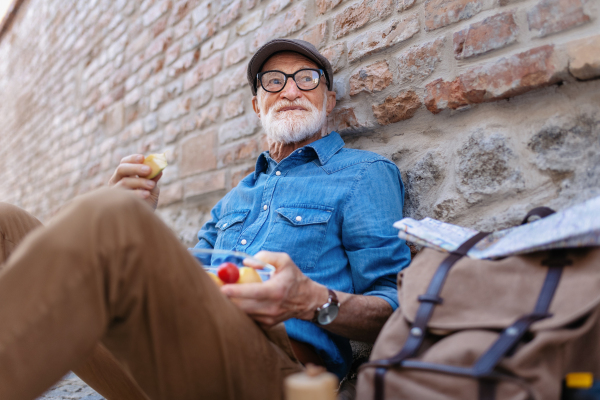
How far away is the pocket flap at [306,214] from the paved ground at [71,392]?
1.06m

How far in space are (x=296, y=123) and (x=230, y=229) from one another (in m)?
0.51

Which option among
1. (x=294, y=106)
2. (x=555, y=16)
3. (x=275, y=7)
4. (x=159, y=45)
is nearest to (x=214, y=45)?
(x=275, y=7)

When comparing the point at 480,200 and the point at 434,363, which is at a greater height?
the point at 480,200

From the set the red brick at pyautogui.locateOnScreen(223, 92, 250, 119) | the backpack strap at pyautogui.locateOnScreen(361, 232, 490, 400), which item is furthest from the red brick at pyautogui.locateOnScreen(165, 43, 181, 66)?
the backpack strap at pyautogui.locateOnScreen(361, 232, 490, 400)

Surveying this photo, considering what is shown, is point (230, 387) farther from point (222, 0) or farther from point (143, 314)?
point (222, 0)

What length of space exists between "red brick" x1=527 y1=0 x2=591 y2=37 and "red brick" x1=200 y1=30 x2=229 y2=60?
5.87 feet

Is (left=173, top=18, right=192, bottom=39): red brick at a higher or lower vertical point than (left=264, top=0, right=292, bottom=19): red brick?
higher

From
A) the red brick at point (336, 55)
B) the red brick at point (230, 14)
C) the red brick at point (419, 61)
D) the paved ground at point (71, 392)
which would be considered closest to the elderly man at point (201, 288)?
the red brick at point (336, 55)

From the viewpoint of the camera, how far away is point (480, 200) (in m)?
1.36

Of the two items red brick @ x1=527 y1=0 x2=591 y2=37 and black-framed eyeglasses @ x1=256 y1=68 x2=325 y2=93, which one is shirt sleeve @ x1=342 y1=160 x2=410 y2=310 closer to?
black-framed eyeglasses @ x1=256 y1=68 x2=325 y2=93

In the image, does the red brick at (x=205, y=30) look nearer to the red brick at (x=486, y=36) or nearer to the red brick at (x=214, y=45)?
the red brick at (x=214, y=45)

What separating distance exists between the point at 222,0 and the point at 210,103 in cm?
63

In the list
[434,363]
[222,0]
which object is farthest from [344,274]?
[222,0]

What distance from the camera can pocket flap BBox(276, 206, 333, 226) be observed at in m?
1.43
